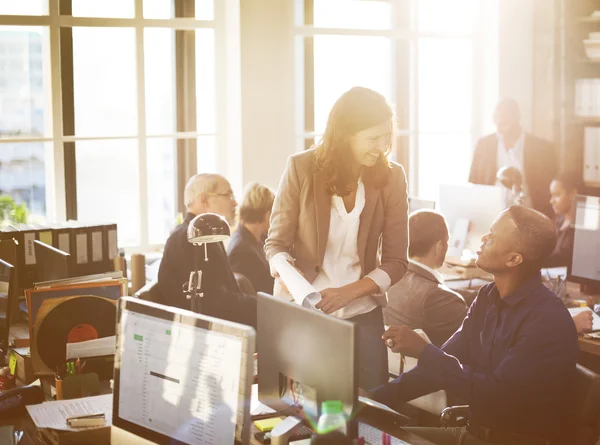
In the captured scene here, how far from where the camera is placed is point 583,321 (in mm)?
3291

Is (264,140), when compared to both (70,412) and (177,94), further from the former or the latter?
(70,412)

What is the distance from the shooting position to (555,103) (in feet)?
19.5

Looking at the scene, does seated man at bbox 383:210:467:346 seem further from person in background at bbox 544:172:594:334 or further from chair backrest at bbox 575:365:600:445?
person in background at bbox 544:172:594:334

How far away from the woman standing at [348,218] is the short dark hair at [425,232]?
616 millimetres

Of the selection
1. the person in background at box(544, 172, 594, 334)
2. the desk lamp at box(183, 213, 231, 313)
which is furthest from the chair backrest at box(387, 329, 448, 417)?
the person in background at box(544, 172, 594, 334)

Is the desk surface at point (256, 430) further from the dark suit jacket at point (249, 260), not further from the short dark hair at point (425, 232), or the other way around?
the dark suit jacket at point (249, 260)

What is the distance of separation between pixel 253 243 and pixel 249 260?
8 cm

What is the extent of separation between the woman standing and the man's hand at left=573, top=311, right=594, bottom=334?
34.6 inches

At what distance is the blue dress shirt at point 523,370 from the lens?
240 cm

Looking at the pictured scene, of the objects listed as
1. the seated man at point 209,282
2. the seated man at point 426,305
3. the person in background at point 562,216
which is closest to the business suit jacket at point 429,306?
the seated man at point 426,305

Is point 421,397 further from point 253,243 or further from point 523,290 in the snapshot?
point 253,243

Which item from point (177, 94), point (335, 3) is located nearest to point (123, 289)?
point (177, 94)

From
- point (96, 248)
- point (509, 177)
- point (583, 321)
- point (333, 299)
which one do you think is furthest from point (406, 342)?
point (509, 177)

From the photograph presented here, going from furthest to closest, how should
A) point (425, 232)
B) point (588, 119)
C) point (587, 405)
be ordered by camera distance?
1. point (588, 119)
2. point (425, 232)
3. point (587, 405)
